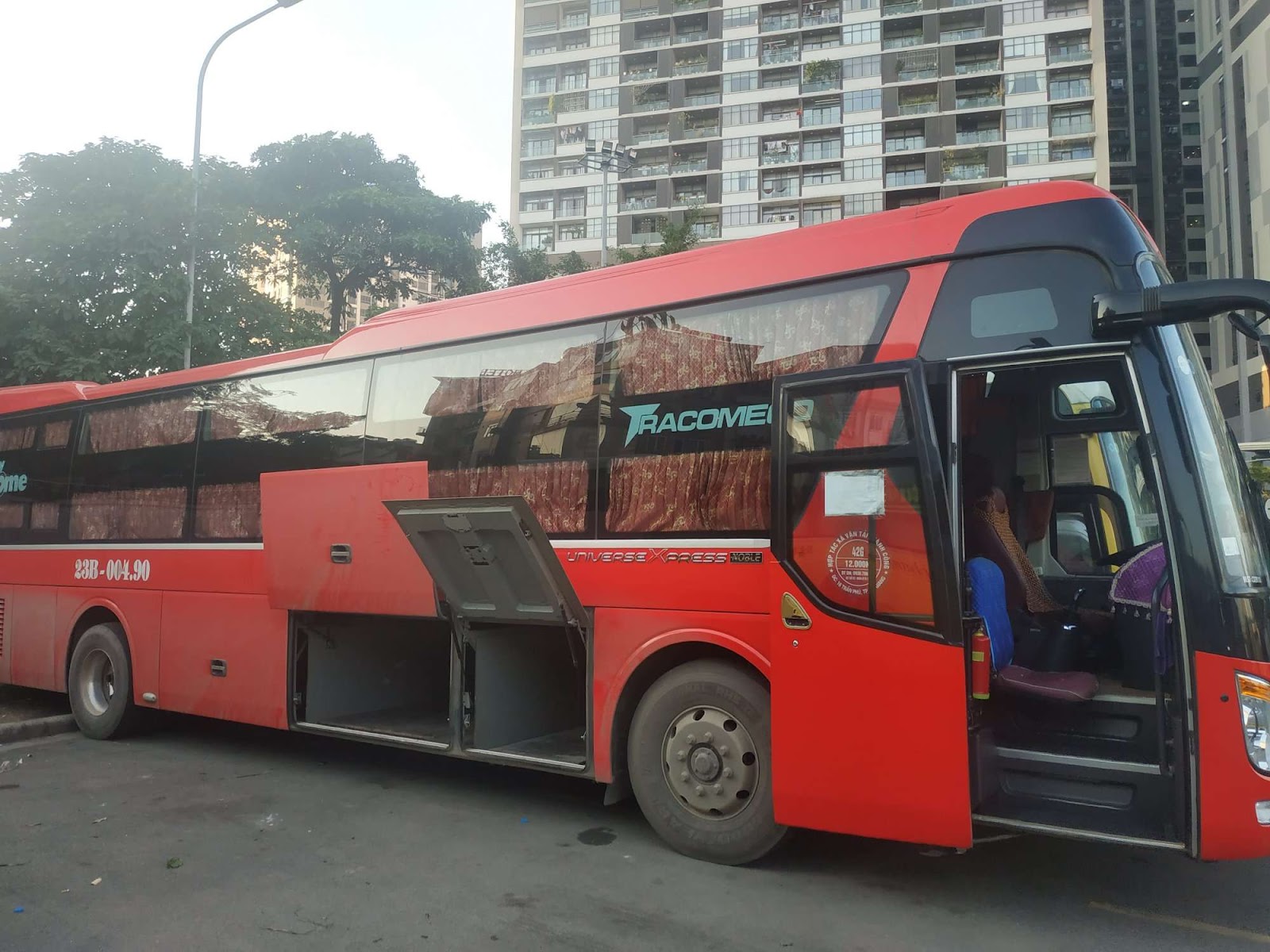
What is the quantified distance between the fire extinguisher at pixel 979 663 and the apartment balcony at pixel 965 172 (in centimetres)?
6196

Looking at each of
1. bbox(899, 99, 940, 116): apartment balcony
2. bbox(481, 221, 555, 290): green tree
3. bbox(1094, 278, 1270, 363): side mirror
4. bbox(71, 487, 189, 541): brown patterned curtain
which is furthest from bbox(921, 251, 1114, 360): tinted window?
bbox(899, 99, 940, 116): apartment balcony

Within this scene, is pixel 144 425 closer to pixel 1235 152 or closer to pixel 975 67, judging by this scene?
pixel 1235 152

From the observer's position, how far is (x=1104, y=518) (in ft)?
22.2

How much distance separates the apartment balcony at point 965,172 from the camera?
60.4 meters

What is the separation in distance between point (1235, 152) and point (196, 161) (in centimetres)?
5602

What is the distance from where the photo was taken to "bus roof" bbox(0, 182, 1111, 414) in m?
4.74

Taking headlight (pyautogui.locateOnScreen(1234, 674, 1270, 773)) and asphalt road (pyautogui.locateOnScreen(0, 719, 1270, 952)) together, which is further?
asphalt road (pyautogui.locateOnScreen(0, 719, 1270, 952))

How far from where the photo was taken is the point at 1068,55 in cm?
5872

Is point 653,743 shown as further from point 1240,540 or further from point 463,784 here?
point 1240,540

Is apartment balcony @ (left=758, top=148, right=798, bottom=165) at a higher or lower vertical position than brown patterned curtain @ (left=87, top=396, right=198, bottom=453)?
higher

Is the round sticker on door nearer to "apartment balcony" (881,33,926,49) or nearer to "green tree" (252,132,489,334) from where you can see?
"green tree" (252,132,489,334)

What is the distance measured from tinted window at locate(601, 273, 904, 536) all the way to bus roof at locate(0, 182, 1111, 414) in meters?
0.12

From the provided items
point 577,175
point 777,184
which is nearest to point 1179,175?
point 777,184

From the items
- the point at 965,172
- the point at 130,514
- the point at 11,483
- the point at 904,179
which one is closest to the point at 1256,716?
the point at 130,514
